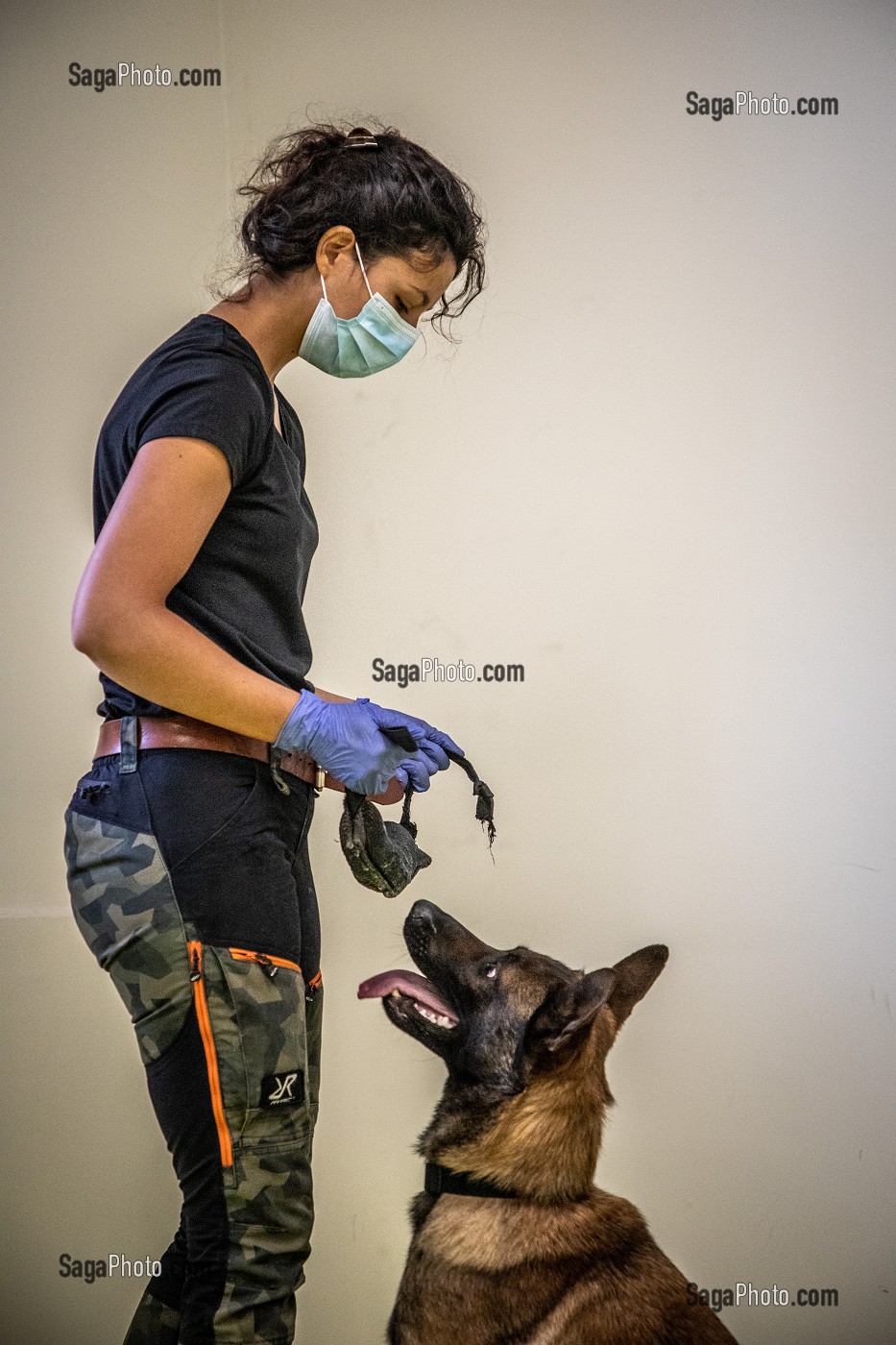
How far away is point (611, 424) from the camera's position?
2213 millimetres

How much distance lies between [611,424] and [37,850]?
4.93ft

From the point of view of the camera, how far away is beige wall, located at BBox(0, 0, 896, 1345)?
7.10 ft

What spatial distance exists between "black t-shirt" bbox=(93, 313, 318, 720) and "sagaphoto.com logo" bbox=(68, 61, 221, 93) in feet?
3.74

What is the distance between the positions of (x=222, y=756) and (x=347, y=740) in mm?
156

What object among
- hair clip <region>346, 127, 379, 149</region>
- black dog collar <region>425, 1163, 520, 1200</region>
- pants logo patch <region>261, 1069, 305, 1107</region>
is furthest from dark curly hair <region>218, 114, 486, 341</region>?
black dog collar <region>425, 1163, 520, 1200</region>

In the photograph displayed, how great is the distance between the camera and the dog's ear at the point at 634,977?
70.5 inches

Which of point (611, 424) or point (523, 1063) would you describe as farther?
point (611, 424)

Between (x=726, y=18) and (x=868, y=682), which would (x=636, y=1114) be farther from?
(x=726, y=18)

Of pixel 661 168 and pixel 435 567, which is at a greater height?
pixel 661 168

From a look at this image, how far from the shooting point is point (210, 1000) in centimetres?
120

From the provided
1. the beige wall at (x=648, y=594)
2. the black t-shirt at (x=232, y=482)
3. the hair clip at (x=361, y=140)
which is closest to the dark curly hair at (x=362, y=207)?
the hair clip at (x=361, y=140)

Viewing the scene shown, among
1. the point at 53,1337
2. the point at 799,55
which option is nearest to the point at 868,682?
the point at 799,55

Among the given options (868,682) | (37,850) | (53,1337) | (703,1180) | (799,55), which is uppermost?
(799,55)

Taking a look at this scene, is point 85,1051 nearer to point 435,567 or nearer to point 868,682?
point 435,567
